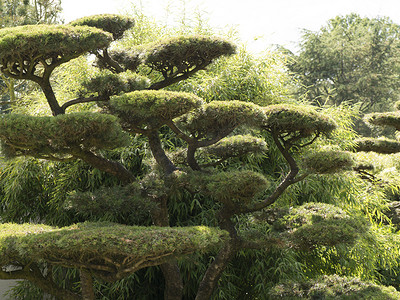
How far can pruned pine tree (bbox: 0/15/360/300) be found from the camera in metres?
2.23

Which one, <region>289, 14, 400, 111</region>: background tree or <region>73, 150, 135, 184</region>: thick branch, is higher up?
<region>73, 150, 135, 184</region>: thick branch

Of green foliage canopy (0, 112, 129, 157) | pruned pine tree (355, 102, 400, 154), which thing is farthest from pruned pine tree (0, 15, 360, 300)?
pruned pine tree (355, 102, 400, 154)

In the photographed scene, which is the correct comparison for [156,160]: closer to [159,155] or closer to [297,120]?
[159,155]

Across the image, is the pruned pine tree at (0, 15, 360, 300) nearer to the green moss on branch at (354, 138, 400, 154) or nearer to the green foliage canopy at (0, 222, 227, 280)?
the green foliage canopy at (0, 222, 227, 280)

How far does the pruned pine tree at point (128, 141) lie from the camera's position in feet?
7.32

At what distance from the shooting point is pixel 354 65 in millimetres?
15648

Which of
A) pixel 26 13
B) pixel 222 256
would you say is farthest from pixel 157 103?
pixel 26 13

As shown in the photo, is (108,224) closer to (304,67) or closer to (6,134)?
(6,134)

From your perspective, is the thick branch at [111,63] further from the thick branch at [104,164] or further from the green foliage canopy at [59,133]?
the green foliage canopy at [59,133]

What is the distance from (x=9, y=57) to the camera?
253cm

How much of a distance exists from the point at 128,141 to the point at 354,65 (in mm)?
14692

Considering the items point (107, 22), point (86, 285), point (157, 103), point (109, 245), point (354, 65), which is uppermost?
point (107, 22)

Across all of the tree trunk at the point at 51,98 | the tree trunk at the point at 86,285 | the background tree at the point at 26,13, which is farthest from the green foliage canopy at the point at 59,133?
the background tree at the point at 26,13

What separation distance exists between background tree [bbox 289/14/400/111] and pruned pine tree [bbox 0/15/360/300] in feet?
40.8
